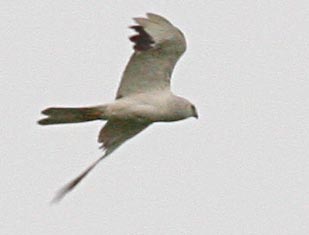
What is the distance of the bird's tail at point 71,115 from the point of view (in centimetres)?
1919

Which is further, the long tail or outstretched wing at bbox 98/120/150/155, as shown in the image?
outstretched wing at bbox 98/120/150/155

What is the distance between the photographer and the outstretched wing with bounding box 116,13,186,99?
62.6 feet

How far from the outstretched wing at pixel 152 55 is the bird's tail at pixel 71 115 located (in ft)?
1.09

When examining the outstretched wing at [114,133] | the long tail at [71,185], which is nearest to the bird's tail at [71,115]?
the outstretched wing at [114,133]

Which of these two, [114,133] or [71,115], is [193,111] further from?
[71,115]

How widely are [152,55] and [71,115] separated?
1.19 metres

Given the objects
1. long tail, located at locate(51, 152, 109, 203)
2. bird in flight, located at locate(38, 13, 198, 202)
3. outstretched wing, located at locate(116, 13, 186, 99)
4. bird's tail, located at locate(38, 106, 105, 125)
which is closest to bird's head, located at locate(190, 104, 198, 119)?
bird in flight, located at locate(38, 13, 198, 202)

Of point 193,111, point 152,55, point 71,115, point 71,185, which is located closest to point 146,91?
point 152,55

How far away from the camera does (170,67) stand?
19422mm

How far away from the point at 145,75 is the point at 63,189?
167 cm

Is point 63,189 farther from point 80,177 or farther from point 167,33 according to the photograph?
point 167,33

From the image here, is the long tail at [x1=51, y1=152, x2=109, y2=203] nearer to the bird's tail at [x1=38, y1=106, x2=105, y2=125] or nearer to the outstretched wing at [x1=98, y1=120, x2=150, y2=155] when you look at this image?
the outstretched wing at [x1=98, y1=120, x2=150, y2=155]

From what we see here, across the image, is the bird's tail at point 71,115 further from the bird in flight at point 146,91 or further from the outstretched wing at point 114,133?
the outstretched wing at point 114,133

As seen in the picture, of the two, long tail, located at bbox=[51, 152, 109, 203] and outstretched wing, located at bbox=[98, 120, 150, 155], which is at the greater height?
outstretched wing, located at bbox=[98, 120, 150, 155]
